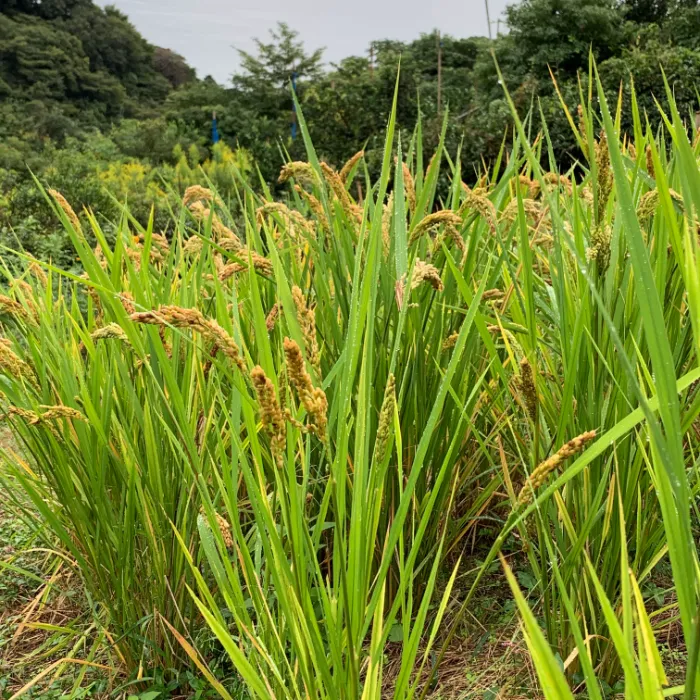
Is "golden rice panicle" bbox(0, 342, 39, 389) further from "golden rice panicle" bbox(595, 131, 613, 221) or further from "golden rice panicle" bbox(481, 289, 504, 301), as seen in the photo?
"golden rice panicle" bbox(595, 131, 613, 221)

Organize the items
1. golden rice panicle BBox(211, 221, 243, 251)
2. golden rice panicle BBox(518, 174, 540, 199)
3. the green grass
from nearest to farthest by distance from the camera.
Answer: the green grass → golden rice panicle BBox(211, 221, 243, 251) → golden rice panicle BBox(518, 174, 540, 199)

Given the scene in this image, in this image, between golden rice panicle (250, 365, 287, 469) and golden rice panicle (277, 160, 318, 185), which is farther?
golden rice panicle (277, 160, 318, 185)

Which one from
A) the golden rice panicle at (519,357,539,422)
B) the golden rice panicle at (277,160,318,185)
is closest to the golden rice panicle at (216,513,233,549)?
the golden rice panicle at (519,357,539,422)

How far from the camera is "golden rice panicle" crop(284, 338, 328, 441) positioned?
43cm

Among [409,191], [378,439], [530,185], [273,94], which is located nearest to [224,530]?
[378,439]

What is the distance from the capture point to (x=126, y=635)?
111 centimetres

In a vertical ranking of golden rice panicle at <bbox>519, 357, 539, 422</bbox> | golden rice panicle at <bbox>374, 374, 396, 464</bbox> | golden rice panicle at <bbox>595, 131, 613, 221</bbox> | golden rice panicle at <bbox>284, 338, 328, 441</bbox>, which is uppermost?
golden rice panicle at <bbox>595, 131, 613, 221</bbox>

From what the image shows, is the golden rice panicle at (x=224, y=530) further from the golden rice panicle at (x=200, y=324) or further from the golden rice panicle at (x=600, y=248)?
the golden rice panicle at (x=600, y=248)

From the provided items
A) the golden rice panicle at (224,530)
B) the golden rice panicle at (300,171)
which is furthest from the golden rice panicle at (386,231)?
the golden rice panicle at (224,530)

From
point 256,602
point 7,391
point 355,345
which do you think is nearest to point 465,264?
point 355,345

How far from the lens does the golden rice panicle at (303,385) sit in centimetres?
43

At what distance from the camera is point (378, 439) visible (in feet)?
1.81

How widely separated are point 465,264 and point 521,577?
652mm

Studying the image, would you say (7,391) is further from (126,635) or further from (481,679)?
(481,679)
